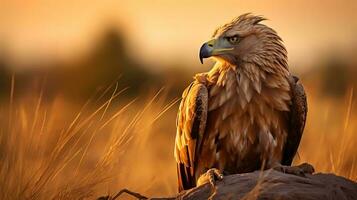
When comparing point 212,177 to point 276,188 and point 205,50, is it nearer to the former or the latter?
point 276,188

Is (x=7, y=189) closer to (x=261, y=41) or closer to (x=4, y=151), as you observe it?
(x=4, y=151)

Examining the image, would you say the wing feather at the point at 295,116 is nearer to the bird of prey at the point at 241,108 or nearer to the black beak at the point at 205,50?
the bird of prey at the point at 241,108

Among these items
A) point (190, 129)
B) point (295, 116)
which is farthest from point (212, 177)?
point (295, 116)

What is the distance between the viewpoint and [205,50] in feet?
30.1

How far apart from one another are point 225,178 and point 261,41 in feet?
7.73

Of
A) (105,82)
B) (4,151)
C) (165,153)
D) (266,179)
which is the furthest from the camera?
(105,82)

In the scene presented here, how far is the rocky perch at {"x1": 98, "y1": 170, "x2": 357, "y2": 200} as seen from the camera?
6734mm

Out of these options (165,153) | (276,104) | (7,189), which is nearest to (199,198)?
(7,189)

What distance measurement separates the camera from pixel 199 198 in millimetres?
6980

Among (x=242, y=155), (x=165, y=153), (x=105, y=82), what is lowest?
(x=105, y=82)

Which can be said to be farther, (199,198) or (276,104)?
(276,104)

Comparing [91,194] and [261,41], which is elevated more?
[261,41]

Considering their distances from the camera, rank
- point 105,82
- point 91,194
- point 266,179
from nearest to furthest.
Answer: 1. point 266,179
2. point 91,194
3. point 105,82

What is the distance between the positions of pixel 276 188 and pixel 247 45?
8.74ft
